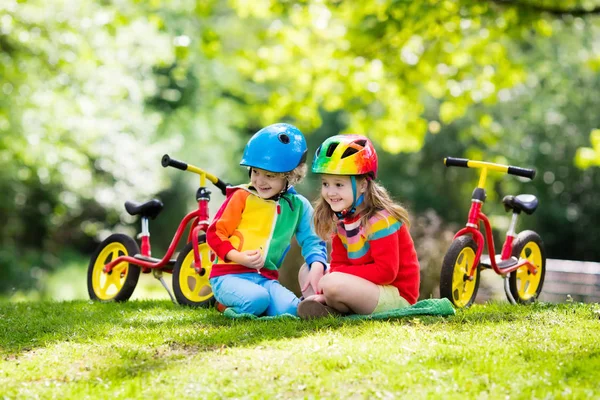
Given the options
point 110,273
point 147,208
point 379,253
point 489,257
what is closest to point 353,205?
point 379,253

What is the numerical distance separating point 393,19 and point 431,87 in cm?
356

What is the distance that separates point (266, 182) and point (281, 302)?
33.6 inches

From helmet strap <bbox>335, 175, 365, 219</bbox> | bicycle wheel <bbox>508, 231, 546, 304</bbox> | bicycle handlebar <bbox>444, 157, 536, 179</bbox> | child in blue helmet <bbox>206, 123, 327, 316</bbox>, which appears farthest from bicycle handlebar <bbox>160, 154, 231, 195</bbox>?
bicycle wheel <bbox>508, 231, 546, 304</bbox>

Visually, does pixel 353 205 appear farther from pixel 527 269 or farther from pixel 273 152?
pixel 527 269

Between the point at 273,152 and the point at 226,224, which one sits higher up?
the point at 273,152

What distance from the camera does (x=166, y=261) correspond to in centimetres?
638

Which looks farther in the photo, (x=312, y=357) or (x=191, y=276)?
(x=191, y=276)

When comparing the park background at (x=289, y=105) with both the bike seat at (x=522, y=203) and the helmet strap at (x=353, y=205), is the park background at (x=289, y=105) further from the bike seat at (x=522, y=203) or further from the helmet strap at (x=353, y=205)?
the bike seat at (x=522, y=203)

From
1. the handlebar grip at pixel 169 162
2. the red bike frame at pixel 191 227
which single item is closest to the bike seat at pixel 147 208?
the red bike frame at pixel 191 227

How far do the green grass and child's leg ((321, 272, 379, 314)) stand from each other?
0.71ft

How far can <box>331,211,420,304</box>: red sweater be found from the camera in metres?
5.19

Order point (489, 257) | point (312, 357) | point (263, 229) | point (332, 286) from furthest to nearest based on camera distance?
1. point (489, 257)
2. point (263, 229)
3. point (332, 286)
4. point (312, 357)

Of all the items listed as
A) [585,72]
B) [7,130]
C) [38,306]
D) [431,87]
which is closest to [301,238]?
[38,306]

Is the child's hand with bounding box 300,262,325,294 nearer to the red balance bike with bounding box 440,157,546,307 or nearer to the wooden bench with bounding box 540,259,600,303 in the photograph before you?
the red balance bike with bounding box 440,157,546,307
